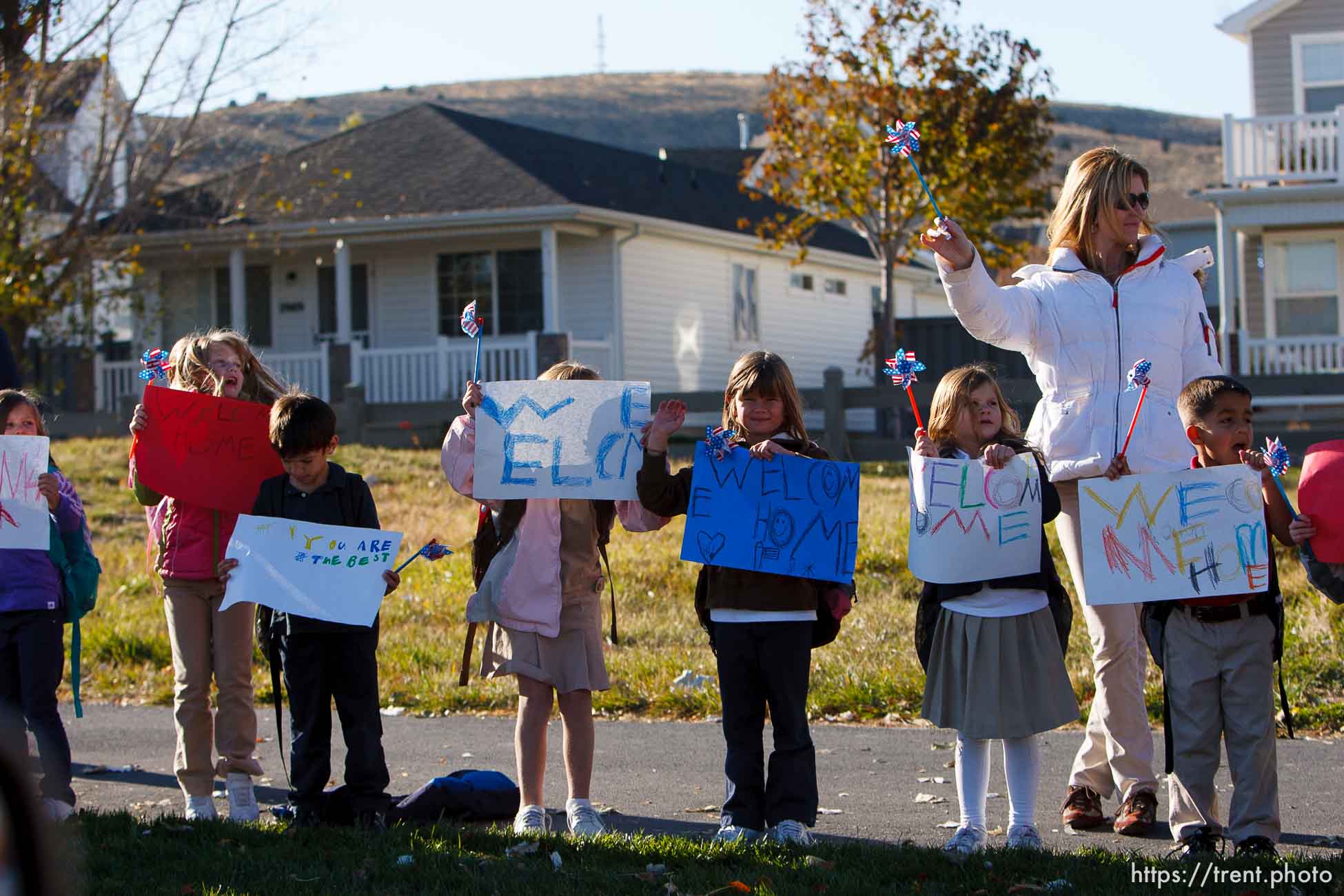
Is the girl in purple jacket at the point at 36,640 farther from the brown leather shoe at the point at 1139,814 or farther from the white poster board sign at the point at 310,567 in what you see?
the brown leather shoe at the point at 1139,814

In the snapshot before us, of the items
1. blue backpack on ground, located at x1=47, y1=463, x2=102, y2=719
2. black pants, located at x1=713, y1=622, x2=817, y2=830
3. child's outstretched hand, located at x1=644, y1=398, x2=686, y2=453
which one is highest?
child's outstretched hand, located at x1=644, y1=398, x2=686, y2=453

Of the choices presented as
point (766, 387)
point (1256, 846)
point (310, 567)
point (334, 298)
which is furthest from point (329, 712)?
point (334, 298)

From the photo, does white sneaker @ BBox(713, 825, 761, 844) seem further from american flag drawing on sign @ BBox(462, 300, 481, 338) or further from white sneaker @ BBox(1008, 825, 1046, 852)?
american flag drawing on sign @ BBox(462, 300, 481, 338)

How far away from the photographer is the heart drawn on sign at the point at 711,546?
539 centimetres

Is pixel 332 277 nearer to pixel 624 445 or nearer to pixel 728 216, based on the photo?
pixel 728 216

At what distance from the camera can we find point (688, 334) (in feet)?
87.2

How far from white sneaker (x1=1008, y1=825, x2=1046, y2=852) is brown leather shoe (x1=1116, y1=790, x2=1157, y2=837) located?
1.51 ft

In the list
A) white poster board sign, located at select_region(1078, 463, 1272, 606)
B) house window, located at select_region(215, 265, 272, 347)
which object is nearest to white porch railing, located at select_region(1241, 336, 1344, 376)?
house window, located at select_region(215, 265, 272, 347)

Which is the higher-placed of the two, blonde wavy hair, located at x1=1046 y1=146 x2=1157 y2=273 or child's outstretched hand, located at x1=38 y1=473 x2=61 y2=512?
blonde wavy hair, located at x1=1046 y1=146 x2=1157 y2=273

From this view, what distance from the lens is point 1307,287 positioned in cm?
2452

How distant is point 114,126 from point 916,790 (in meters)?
18.9

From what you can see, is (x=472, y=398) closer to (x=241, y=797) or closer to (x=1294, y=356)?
(x=241, y=797)

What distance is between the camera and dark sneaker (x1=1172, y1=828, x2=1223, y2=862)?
480 centimetres

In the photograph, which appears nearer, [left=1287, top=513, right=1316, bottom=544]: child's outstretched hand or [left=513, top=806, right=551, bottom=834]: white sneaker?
[left=1287, top=513, right=1316, bottom=544]: child's outstretched hand
